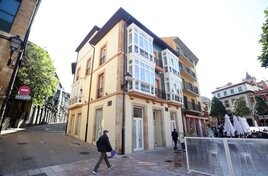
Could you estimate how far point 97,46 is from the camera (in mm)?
15234

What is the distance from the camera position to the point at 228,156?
443cm

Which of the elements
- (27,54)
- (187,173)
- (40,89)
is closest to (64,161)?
(187,173)

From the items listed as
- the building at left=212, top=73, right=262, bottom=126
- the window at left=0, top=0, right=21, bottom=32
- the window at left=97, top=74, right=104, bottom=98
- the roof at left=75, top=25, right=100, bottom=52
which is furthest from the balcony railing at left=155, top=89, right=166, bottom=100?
the building at left=212, top=73, right=262, bottom=126

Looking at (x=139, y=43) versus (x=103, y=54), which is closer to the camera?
(x=139, y=43)

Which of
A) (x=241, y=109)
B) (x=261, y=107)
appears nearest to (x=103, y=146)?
(x=261, y=107)

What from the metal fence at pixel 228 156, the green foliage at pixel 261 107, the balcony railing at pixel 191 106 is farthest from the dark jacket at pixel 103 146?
the green foliage at pixel 261 107

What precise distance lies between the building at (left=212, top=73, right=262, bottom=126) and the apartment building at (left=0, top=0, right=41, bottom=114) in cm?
4633

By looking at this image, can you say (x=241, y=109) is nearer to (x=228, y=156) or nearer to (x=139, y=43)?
(x=139, y=43)

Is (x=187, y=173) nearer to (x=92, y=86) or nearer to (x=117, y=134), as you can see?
(x=117, y=134)

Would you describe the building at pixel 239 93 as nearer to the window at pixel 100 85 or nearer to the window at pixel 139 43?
the window at pixel 139 43

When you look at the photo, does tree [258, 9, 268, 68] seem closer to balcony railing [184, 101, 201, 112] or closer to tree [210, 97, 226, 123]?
balcony railing [184, 101, 201, 112]

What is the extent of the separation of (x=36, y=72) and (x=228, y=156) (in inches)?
807

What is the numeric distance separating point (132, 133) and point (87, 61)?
10632mm

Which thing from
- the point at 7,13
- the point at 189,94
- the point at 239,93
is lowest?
the point at 189,94
